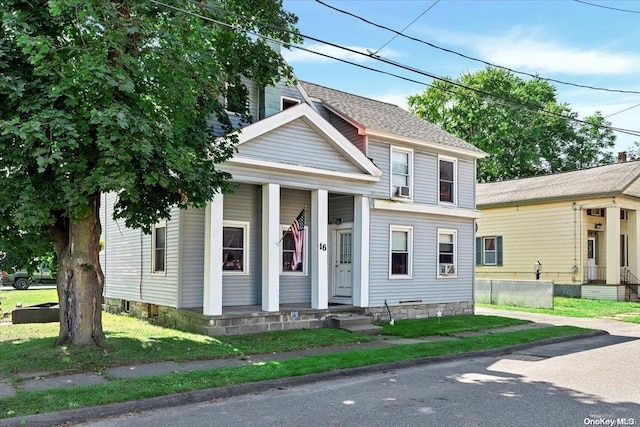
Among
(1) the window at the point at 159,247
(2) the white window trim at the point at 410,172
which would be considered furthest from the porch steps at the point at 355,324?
(1) the window at the point at 159,247

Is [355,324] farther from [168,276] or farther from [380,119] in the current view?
[380,119]

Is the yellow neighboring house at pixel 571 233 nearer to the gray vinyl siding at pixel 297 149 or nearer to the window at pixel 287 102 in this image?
the gray vinyl siding at pixel 297 149

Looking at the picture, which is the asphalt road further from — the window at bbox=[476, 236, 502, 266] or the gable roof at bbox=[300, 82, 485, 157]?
the window at bbox=[476, 236, 502, 266]

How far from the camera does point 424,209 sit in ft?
55.9

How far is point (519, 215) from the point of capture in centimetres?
2631

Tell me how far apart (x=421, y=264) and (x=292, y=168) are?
226 inches

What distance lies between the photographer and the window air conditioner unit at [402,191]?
54.7 feet

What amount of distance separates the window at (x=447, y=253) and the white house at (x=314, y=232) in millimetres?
35

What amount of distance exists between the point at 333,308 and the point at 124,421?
8.47 metres

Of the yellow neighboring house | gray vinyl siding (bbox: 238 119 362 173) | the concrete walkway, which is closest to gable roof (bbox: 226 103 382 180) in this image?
gray vinyl siding (bbox: 238 119 362 173)

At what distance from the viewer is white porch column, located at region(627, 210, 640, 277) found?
998 inches

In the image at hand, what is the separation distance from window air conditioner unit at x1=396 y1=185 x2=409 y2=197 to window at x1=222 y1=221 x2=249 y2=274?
4.69 meters

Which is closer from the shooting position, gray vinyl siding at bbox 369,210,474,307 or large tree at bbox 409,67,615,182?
gray vinyl siding at bbox 369,210,474,307

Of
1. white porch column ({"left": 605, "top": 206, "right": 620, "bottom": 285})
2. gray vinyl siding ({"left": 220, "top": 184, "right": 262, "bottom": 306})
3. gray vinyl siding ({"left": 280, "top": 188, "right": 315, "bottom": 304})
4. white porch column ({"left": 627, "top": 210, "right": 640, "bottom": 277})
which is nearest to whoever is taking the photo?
gray vinyl siding ({"left": 220, "top": 184, "right": 262, "bottom": 306})
